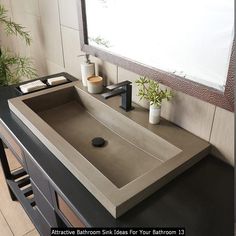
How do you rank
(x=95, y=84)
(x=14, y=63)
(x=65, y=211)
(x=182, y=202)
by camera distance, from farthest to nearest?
(x=14, y=63)
(x=95, y=84)
(x=65, y=211)
(x=182, y=202)

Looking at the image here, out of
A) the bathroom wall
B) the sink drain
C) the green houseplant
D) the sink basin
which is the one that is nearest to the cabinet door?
the sink basin

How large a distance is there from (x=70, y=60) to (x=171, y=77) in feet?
2.89

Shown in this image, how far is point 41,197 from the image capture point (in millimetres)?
1246

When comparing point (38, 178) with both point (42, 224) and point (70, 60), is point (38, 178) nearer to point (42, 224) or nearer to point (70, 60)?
point (42, 224)

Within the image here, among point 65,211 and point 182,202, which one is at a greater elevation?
point 182,202

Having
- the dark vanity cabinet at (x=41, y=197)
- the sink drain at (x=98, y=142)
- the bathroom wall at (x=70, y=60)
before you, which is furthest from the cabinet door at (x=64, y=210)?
the bathroom wall at (x=70, y=60)

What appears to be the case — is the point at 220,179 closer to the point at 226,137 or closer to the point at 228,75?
the point at 226,137

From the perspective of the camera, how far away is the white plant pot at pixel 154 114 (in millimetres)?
1105

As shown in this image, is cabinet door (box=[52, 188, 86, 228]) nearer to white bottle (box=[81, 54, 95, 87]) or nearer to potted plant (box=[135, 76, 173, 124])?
potted plant (box=[135, 76, 173, 124])

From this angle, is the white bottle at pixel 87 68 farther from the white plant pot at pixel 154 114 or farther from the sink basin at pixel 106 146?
the white plant pot at pixel 154 114

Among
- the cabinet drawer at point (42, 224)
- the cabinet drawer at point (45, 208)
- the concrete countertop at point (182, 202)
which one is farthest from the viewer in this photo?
the cabinet drawer at point (42, 224)

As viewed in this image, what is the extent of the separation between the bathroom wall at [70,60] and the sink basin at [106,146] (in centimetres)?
7

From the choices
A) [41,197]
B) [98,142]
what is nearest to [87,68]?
[98,142]

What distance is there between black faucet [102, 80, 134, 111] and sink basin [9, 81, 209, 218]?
0.14ft
